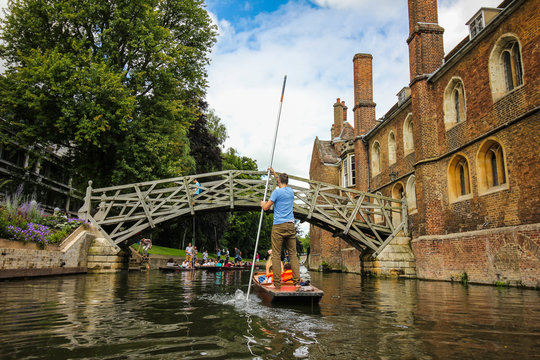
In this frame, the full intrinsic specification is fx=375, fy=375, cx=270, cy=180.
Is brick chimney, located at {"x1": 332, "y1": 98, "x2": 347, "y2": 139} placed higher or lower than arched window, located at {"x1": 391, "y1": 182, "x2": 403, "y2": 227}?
higher

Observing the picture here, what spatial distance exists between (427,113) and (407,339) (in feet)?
41.7

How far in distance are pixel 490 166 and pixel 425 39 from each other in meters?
6.20

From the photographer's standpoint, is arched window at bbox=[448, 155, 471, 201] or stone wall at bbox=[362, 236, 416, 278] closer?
arched window at bbox=[448, 155, 471, 201]

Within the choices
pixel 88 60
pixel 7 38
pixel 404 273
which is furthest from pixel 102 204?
pixel 404 273

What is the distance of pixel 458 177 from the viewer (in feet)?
42.8

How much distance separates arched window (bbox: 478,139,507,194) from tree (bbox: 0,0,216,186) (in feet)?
40.4

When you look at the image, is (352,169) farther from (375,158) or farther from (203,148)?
(203,148)

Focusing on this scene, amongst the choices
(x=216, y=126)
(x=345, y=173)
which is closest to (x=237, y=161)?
(x=216, y=126)

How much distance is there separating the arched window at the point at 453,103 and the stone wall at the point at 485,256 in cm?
416

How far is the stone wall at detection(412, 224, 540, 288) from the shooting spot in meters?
8.92

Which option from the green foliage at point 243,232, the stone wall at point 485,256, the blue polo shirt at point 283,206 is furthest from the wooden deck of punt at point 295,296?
the green foliage at point 243,232

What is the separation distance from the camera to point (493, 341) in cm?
303

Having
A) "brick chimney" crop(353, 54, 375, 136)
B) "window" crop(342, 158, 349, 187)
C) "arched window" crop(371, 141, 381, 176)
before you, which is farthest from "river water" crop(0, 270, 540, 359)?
"window" crop(342, 158, 349, 187)

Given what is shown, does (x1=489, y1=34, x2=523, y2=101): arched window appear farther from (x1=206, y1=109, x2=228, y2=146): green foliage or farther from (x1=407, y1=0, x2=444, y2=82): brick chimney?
(x1=206, y1=109, x2=228, y2=146): green foliage
